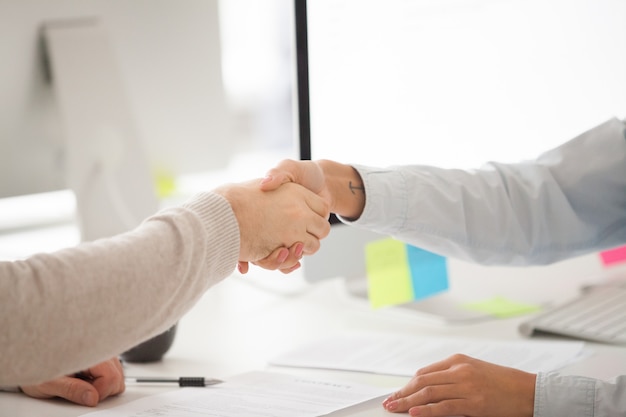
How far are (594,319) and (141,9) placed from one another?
0.81m

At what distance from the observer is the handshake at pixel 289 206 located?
2.86 feet

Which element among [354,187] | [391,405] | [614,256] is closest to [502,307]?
[614,256]

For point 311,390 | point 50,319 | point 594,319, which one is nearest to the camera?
point 50,319

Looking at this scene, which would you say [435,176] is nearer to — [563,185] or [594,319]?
[563,185]

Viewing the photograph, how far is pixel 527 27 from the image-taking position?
1235 millimetres

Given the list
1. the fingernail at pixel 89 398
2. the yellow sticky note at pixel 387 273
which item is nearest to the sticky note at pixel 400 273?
the yellow sticky note at pixel 387 273

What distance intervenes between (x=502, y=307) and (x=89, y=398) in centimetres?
66

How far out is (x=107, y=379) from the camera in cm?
90

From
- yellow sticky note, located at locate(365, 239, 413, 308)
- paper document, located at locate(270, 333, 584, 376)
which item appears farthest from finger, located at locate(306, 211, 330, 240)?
yellow sticky note, located at locate(365, 239, 413, 308)

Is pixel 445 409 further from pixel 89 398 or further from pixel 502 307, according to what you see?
pixel 502 307

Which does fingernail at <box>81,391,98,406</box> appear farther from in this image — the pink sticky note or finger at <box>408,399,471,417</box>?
the pink sticky note

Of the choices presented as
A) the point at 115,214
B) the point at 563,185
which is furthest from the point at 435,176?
the point at 115,214

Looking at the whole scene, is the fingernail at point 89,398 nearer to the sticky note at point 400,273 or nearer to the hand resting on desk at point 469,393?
the hand resting on desk at point 469,393

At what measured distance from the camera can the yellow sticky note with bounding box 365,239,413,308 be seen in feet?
4.08
